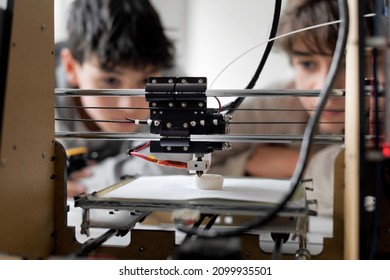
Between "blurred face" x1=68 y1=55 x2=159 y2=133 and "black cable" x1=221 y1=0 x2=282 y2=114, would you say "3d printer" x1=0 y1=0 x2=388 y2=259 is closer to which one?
"black cable" x1=221 y1=0 x2=282 y2=114

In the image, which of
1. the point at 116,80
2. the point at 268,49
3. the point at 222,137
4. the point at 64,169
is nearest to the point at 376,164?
the point at 222,137

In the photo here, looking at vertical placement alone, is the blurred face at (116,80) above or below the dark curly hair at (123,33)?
below

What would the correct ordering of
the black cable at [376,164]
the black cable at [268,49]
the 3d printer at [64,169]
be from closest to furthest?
the black cable at [376,164] < the 3d printer at [64,169] < the black cable at [268,49]

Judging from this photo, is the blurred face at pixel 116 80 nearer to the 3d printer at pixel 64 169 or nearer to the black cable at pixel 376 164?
the 3d printer at pixel 64 169

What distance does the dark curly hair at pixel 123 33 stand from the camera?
202 centimetres

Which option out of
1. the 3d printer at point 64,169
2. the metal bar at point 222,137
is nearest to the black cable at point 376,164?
the 3d printer at point 64,169

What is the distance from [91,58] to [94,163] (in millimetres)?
547

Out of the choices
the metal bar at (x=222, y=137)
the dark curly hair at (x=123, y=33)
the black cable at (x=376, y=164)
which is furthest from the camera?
the dark curly hair at (x=123, y=33)

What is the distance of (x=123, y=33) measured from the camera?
2043 mm

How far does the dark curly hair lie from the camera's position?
2.02 m

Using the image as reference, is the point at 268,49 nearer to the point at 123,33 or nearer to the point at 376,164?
the point at 376,164

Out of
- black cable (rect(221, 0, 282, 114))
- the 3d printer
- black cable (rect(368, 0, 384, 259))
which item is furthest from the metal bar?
black cable (rect(368, 0, 384, 259))

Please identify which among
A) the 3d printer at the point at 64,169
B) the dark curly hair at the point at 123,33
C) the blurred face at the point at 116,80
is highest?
the dark curly hair at the point at 123,33

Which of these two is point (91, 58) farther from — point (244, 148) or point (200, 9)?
point (244, 148)
